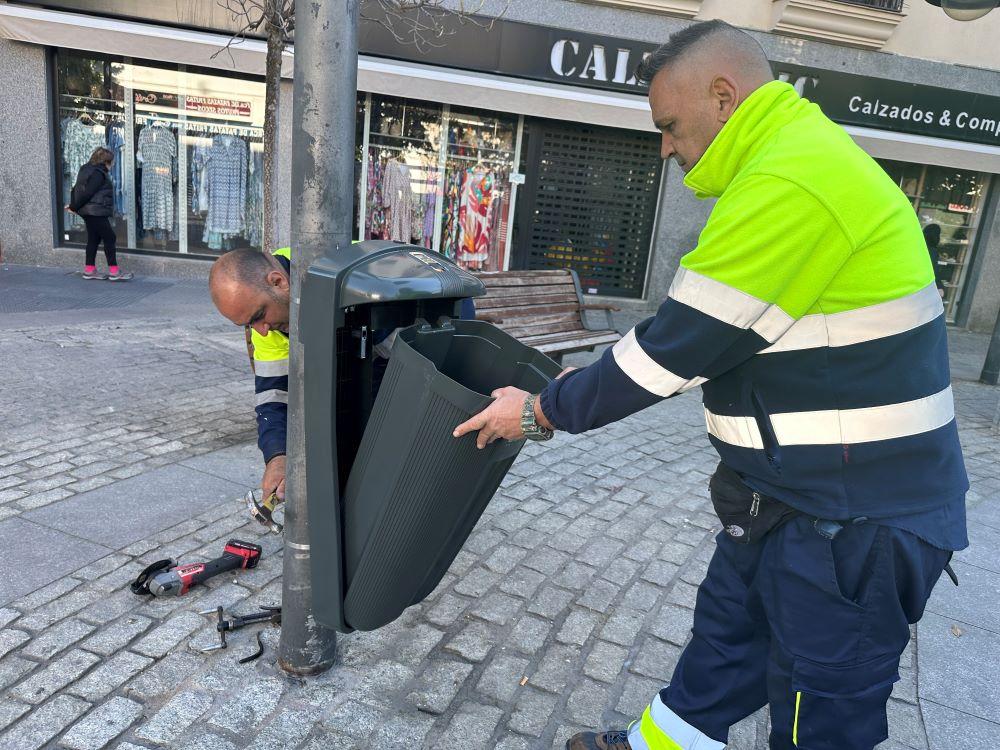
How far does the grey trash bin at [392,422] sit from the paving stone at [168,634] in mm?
847

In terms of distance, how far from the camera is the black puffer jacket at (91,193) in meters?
9.52

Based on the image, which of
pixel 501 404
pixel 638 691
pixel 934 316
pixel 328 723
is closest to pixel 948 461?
pixel 934 316

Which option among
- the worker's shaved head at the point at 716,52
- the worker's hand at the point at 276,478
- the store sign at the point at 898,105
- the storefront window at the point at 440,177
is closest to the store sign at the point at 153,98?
the storefront window at the point at 440,177

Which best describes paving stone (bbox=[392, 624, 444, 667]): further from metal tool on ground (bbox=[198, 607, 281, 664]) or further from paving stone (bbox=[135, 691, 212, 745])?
paving stone (bbox=[135, 691, 212, 745])

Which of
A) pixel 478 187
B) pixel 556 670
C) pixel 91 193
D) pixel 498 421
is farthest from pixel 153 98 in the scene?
pixel 498 421


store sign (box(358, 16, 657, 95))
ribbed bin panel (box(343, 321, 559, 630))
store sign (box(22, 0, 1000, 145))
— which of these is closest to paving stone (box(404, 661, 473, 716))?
ribbed bin panel (box(343, 321, 559, 630))

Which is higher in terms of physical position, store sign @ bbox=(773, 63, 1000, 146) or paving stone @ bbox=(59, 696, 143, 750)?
store sign @ bbox=(773, 63, 1000, 146)

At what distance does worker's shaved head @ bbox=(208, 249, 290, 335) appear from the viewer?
2.61m

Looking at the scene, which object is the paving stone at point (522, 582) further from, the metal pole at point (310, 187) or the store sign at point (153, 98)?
the store sign at point (153, 98)

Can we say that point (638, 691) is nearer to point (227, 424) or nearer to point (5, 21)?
point (227, 424)

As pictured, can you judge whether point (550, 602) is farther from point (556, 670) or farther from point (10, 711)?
point (10, 711)

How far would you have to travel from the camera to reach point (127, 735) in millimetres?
2168

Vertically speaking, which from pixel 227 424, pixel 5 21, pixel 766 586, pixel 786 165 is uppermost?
pixel 5 21

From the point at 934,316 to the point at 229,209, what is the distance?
1083cm
